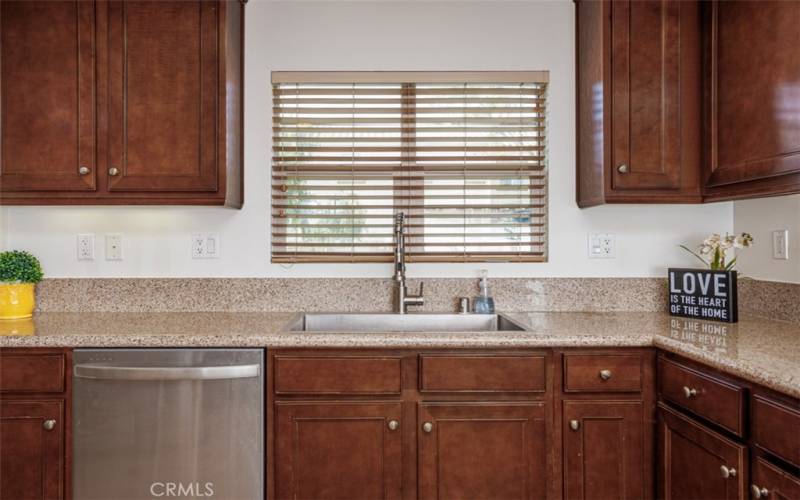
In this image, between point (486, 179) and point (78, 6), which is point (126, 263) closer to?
point (78, 6)

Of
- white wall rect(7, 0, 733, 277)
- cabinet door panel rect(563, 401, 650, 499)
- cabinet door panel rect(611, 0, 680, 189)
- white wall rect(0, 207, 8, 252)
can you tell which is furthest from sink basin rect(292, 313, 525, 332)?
white wall rect(0, 207, 8, 252)

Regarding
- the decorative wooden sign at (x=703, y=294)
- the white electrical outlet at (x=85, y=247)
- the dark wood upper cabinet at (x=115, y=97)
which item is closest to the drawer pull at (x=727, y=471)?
the decorative wooden sign at (x=703, y=294)

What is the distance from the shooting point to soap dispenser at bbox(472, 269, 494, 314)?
83.6 inches

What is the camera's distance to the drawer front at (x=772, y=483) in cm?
109

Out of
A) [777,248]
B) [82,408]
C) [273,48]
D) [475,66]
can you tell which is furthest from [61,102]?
[777,248]

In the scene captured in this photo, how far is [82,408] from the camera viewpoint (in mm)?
1607

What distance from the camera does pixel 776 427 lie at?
3.68 ft

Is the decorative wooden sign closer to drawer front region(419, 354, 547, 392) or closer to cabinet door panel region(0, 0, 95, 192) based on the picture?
drawer front region(419, 354, 547, 392)

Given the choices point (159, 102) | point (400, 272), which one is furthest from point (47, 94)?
point (400, 272)

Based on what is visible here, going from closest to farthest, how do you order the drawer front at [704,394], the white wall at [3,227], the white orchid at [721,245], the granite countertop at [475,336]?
the drawer front at [704,394] < the granite countertop at [475,336] < the white orchid at [721,245] < the white wall at [3,227]

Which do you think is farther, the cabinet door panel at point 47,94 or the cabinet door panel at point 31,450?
the cabinet door panel at point 47,94

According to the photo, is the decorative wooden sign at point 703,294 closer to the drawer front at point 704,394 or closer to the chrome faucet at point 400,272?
the drawer front at point 704,394

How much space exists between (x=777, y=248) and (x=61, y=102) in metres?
2.89

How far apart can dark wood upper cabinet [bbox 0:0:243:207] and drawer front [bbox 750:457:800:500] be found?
1.92 m
